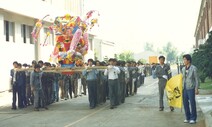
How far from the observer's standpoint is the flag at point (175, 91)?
12875 millimetres

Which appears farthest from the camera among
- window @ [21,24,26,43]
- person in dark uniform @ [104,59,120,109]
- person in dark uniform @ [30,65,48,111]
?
window @ [21,24,26,43]

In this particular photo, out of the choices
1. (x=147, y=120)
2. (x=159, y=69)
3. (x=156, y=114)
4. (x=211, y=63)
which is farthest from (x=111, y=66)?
(x=211, y=63)

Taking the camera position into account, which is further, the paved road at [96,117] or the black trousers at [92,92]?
the black trousers at [92,92]

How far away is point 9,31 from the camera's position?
3069 centimetres

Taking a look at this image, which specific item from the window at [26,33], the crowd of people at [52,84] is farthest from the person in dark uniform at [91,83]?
the window at [26,33]

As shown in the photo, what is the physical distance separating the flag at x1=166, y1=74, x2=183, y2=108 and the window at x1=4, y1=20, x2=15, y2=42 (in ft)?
63.7

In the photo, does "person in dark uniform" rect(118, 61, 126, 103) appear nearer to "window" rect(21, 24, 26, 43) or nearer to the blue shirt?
the blue shirt

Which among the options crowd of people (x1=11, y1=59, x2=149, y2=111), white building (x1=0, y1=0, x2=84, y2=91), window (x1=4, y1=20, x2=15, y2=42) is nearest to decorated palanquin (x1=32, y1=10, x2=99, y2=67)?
crowd of people (x1=11, y1=59, x2=149, y2=111)

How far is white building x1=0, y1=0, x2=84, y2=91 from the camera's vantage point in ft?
95.3

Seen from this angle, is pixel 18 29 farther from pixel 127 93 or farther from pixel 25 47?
pixel 127 93

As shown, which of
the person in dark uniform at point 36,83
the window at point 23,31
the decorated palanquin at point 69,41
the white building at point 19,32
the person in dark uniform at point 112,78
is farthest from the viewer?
the window at point 23,31

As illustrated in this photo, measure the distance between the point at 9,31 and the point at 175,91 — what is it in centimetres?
2027

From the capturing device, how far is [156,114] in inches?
534

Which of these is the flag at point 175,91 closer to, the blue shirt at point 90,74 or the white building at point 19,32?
the blue shirt at point 90,74
